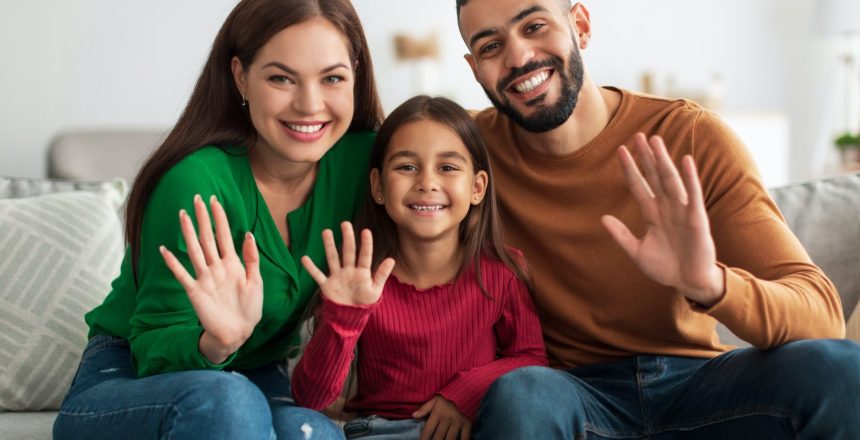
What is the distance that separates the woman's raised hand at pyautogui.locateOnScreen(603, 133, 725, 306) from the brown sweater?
0.22m

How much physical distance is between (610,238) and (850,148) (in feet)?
9.28

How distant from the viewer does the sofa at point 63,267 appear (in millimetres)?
1849

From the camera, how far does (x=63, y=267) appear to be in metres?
1.90

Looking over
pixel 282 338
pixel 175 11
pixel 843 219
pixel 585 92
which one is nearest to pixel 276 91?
pixel 282 338

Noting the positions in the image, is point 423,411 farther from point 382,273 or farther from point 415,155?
point 415,155

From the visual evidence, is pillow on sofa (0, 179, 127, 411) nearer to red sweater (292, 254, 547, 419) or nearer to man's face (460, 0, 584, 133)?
red sweater (292, 254, 547, 419)

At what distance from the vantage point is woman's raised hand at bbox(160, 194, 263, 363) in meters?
1.35

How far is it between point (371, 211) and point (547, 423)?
0.53 m

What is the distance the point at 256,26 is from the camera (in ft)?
5.25

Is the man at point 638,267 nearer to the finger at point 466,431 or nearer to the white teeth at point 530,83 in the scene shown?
the white teeth at point 530,83

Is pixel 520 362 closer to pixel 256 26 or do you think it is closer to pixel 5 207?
pixel 256 26

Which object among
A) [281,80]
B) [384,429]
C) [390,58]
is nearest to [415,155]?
[281,80]

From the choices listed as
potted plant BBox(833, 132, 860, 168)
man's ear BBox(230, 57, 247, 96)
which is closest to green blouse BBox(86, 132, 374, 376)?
man's ear BBox(230, 57, 247, 96)

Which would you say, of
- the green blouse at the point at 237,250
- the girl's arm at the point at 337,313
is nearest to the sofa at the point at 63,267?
the green blouse at the point at 237,250
